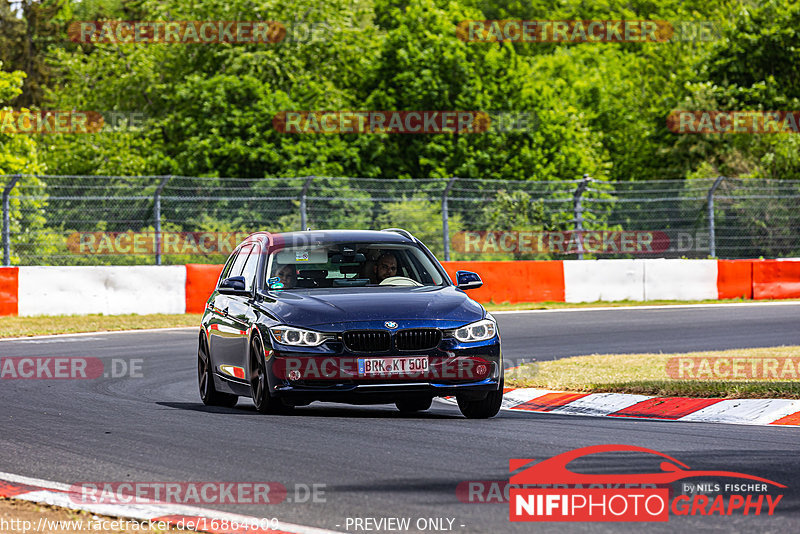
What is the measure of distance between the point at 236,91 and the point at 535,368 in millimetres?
31064

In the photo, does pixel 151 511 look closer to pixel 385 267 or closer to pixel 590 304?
pixel 385 267

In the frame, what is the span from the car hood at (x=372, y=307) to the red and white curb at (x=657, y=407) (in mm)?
1411

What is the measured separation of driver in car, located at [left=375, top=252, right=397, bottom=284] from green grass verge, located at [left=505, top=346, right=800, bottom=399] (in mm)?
2050

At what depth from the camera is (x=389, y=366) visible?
30.6ft

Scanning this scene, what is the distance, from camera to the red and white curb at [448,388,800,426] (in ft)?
A: 31.8

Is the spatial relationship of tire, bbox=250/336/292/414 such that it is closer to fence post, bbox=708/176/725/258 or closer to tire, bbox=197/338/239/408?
tire, bbox=197/338/239/408

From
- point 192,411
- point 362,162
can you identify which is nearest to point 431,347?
point 192,411

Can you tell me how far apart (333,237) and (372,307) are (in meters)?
1.49

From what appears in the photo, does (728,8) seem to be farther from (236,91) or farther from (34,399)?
(34,399)
